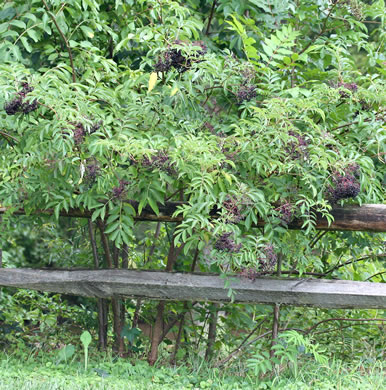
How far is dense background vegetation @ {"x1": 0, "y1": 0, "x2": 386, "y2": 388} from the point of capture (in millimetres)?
3883

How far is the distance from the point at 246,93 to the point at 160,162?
859 millimetres

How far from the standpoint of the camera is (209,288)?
14.1 ft

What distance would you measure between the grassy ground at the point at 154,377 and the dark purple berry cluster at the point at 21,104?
1.72 meters

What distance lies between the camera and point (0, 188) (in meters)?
4.26

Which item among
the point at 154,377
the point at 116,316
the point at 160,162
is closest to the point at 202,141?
the point at 160,162

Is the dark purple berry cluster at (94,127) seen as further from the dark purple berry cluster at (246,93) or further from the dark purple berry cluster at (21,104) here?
the dark purple berry cluster at (246,93)

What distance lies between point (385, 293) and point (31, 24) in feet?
10.7

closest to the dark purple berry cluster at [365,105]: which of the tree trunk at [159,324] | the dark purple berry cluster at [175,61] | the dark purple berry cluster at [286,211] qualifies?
the dark purple berry cluster at [286,211]

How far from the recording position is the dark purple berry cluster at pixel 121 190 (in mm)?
4004

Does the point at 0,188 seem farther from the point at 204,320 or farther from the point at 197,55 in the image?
the point at 204,320

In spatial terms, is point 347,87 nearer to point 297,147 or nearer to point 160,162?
point 297,147

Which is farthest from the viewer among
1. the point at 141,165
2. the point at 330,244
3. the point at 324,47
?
the point at 330,244

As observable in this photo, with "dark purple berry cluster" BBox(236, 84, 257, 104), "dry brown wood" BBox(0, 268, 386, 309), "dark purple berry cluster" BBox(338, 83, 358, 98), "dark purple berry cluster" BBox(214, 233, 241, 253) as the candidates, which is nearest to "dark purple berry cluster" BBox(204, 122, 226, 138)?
"dark purple berry cluster" BBox(236, 84, 257, 104)

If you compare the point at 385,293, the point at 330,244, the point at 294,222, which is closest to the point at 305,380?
the point at 385,293
